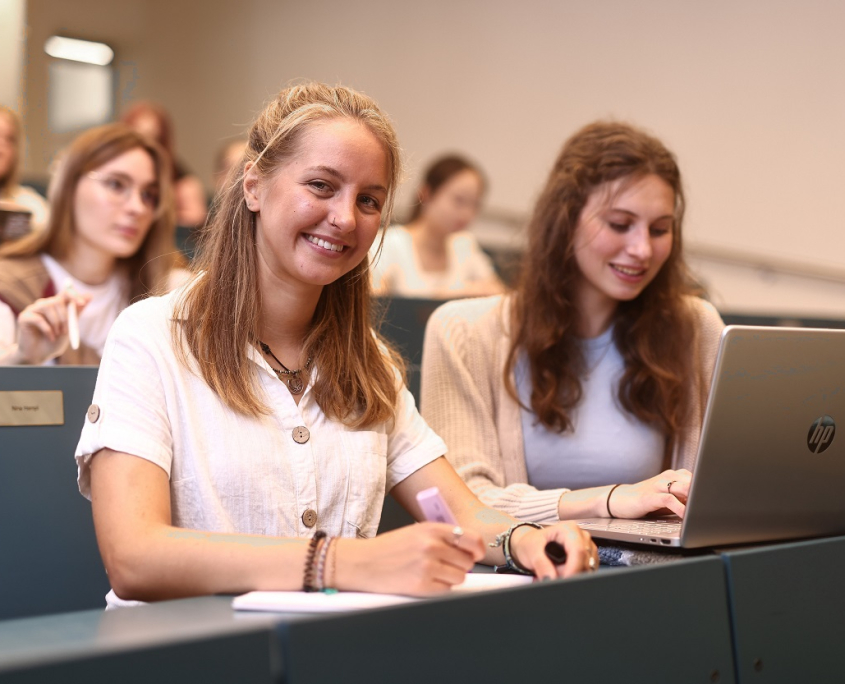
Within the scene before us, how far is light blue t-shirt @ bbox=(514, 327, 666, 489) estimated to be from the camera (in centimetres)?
164

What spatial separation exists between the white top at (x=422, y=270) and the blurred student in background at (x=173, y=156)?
30.3 inches

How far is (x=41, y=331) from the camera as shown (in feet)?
5.91

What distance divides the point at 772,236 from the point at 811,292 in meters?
0.28

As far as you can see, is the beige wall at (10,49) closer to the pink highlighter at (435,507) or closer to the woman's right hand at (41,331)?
the woman's right hand at (41,331)

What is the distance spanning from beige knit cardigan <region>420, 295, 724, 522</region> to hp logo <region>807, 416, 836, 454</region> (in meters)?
0.54

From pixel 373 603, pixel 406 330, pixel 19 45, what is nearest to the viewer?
pixel 373 603

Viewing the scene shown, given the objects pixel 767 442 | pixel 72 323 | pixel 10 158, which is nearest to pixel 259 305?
pixel 767 442

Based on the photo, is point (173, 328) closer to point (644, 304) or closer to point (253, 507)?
point (253, 507)

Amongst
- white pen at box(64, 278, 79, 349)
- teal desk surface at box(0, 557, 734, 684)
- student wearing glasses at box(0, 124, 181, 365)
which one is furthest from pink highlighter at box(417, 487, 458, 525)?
student wearing glasses at box(0, 124, 181, 365)

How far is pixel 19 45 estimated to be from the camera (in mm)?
3379

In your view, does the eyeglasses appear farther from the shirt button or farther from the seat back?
the shirt button

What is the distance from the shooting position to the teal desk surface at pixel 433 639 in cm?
61

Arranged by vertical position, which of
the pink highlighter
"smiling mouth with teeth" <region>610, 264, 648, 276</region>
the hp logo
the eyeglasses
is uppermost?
the eyeglasses

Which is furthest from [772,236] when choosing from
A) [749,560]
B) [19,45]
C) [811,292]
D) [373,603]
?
[373,603]
